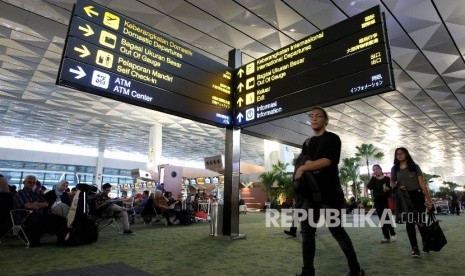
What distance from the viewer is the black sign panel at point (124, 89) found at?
400cm

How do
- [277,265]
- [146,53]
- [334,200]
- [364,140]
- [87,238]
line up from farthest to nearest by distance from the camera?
[364,140] < [87,238] < [146,53] < [277,265] < [334,200]

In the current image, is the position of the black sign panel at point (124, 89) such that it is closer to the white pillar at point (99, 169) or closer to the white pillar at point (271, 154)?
the white pillar at point (271, 154)

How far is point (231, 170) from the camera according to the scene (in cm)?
688

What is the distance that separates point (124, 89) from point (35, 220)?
3.29 m

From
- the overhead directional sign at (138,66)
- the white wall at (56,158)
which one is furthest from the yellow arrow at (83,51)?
the white wall at (56,158)

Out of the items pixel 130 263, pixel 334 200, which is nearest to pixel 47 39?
pixel 130 263

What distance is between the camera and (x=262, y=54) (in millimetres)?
10883

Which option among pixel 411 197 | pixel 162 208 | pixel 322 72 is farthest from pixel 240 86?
pixel 162 208

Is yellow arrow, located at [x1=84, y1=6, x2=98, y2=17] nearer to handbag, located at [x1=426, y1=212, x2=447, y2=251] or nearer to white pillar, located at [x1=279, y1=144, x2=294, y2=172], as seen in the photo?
handbag, located at [x1=426, y1=212, x2=447, y2=251]

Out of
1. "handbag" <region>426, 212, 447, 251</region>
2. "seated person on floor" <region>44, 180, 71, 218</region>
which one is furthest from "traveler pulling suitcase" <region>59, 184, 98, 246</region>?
"handbag" <region>426, 212, 447, 251</region>

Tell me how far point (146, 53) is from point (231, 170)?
329 cm

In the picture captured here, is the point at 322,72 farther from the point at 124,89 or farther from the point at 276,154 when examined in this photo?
the point at 276,154

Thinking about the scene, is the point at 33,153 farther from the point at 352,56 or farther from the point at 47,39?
the point at 352,56

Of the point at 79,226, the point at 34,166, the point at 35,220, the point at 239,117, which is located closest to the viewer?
the point at 79,226
